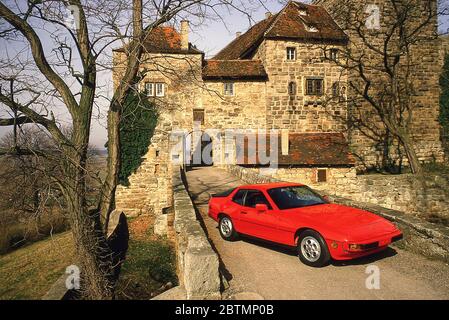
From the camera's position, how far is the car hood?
5.51 metres

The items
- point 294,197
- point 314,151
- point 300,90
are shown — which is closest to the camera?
point 294,197

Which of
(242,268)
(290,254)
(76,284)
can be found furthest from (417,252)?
(76,284)

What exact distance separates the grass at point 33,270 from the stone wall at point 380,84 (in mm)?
19742

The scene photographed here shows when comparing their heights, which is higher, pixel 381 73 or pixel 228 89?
pixel 381 73

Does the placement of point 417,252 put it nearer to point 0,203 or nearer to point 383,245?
point 383,245

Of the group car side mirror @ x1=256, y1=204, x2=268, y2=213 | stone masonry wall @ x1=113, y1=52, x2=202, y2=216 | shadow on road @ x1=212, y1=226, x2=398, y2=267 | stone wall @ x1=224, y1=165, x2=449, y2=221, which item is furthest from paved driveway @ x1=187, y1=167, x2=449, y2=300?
stone masonry wall @ x1=113, y1=52, x2=202, y2=216

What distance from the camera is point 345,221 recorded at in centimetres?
586

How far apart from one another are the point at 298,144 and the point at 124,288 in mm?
14926

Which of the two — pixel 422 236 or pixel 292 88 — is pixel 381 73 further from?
pixel 422 236

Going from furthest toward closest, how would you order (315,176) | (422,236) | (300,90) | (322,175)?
1. (300,90)
2. (322,175)
3. (315,176)
4. (422,236)

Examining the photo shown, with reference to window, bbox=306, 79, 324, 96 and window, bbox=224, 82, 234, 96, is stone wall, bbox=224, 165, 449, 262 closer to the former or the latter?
window, bbox=224, 82, 234, 96

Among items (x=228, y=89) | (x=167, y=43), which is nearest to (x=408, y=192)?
(x=228, y=89)

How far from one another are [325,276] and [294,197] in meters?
2.08

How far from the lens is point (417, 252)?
6.68 meters
